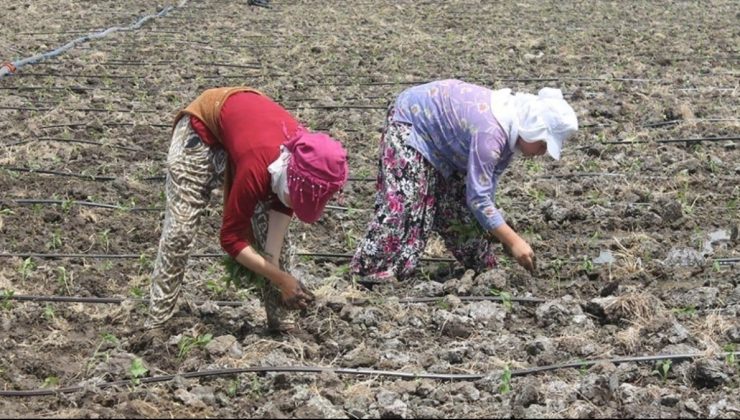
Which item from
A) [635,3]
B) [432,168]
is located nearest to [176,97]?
[432,168]

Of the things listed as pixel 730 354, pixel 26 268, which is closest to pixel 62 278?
pixel 26 268

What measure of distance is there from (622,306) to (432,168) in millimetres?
1165

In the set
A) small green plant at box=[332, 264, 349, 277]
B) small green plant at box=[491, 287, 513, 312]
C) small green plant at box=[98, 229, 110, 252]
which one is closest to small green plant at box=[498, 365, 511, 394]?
small green plant at box=[491, 287, 513, 312]

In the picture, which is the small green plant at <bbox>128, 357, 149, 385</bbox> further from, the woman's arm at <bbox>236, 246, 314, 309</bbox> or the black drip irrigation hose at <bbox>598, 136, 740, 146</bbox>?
the black drip irrigation hose at <bbox>598, 136, 740, 146</bbox>

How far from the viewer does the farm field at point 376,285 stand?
3.71 meters

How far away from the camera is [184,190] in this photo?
415 centimetres

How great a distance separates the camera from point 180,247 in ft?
13.7

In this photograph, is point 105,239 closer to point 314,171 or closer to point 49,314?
point 49,314

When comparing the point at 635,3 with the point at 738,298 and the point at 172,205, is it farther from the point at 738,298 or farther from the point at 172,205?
the point at 172,205

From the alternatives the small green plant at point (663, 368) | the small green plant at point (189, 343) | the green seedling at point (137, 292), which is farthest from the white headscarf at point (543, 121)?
the green seedling at point (137, 292)

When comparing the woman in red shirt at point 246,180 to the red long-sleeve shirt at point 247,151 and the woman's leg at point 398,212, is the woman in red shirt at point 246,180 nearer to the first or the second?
the red long-sleeve shirt at point 247,151

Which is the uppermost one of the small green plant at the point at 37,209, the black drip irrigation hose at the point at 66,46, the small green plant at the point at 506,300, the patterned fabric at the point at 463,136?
the patterned fabric at the point at 463,136

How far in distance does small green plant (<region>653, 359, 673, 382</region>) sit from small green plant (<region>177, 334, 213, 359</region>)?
5.84ft

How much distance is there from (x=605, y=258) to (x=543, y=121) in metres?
1.37
